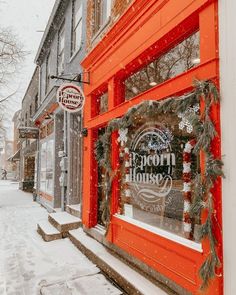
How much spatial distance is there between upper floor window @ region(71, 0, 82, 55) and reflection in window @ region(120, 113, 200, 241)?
18.5 ft

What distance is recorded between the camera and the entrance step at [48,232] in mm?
7191

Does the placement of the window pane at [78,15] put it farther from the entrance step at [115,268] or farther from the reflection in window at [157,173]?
the entrance step at [115,268]

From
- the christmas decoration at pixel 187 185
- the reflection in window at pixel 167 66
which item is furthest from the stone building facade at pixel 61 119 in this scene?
the christmas decoration at pixel 187 185

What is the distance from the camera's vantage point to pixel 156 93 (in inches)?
174

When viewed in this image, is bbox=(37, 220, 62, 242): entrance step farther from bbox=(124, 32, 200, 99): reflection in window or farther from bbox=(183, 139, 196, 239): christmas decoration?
bbox=(183, 139, 196, 239): christmas decoration

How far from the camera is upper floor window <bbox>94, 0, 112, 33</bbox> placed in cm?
719

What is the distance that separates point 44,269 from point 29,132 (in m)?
10.7

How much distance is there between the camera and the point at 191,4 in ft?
12.4

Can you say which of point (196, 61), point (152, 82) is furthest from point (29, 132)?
point (196, 61)

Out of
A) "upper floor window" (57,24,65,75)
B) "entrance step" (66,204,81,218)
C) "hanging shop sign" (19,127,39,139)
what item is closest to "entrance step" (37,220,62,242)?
"entrance step" (66,204,81,218)

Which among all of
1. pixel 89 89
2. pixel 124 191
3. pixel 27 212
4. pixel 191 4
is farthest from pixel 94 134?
pixel 27 212

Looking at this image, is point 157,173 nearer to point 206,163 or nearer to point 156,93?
point 156,93

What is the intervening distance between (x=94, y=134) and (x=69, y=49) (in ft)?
15.1

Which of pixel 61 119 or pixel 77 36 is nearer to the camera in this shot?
pixel 77 36
